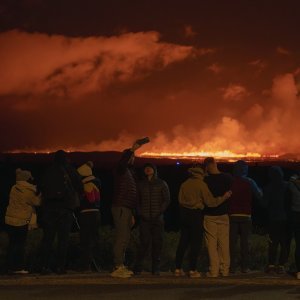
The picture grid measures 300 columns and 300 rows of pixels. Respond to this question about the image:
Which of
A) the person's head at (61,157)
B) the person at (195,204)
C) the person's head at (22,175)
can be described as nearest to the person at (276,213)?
the person at (195,204)

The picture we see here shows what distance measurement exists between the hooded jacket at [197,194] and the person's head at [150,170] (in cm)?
53

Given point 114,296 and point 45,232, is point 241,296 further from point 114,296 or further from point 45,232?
point 45,232

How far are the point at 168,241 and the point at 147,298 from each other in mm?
6288

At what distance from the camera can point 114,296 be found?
1001cm

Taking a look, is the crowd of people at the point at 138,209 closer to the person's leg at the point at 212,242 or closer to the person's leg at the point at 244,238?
the person's leg at the point at 212,242

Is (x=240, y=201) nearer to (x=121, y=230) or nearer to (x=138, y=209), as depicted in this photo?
(x=138, y=209)

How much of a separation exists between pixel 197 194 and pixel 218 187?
347 millimetres

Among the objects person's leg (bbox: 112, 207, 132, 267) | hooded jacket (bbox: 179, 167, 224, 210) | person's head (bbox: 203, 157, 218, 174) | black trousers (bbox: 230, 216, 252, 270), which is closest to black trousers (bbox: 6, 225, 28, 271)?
person's leg (bbox: 112, 207, 132, 267)

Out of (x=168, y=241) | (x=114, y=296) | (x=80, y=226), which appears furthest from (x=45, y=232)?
(x=168, y=241)

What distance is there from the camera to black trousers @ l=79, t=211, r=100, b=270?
1234 cm

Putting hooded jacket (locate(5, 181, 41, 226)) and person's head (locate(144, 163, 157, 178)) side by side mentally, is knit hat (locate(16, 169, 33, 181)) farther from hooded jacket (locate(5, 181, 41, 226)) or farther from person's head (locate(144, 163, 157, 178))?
person's head (locate(144, 163, 157, 178))

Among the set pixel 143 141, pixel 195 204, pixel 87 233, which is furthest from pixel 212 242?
pixel 87 233

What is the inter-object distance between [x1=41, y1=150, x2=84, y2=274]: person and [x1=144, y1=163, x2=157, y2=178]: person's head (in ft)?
3.41

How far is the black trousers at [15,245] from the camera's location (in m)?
11.9
